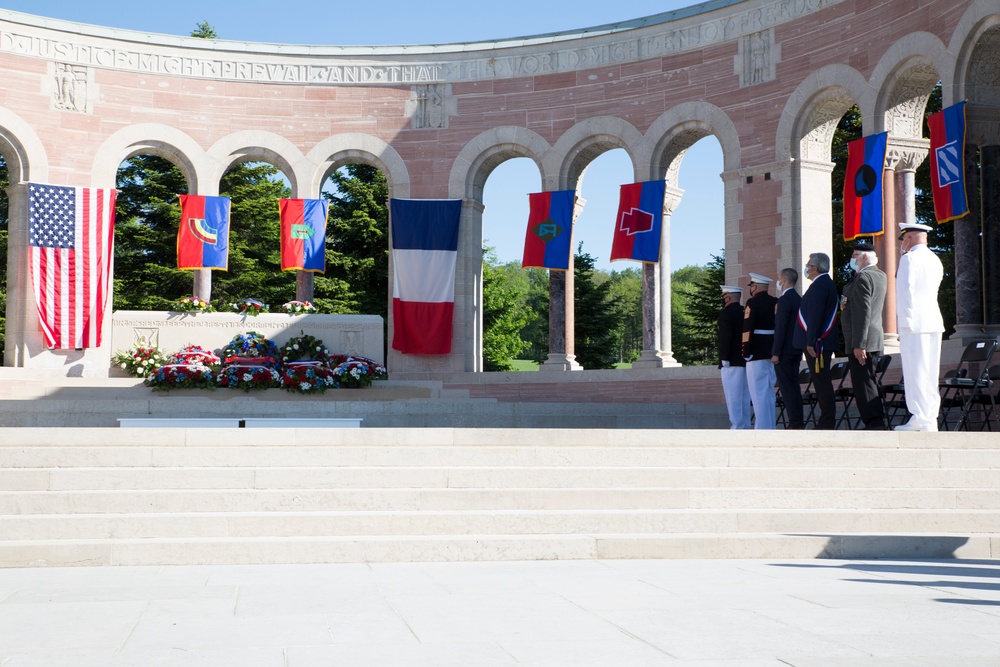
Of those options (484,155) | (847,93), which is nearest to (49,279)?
(484,155)

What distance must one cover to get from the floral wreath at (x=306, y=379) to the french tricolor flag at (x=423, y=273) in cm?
498

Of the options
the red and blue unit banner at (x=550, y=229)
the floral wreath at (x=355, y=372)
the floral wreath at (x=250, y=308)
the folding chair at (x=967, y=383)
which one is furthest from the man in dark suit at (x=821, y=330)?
the floral wreath at (x=250, y=308)

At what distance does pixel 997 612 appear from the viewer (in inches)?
205

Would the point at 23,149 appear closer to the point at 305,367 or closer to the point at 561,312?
the point at 305,367

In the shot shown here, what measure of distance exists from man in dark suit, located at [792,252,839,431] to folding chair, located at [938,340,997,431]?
147 cm

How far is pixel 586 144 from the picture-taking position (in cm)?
2248

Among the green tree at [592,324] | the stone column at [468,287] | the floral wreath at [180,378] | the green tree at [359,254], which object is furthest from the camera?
the green tree at [592,324]

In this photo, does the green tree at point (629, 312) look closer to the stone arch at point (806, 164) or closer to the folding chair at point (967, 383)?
the stone arch at point (806, 164)

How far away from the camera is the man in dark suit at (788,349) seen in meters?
11.4

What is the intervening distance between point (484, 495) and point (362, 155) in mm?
16371

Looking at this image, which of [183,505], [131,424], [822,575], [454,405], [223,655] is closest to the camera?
[223,655]

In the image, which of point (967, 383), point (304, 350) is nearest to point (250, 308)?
point (304, 350)

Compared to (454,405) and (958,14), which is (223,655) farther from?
(958,14)

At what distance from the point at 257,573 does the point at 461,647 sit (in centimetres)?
254
